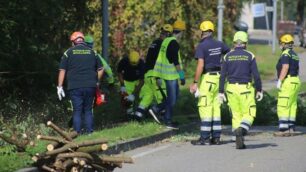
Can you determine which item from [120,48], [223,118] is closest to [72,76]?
[223,118]

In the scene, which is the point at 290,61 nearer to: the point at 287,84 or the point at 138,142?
the point at 287,84

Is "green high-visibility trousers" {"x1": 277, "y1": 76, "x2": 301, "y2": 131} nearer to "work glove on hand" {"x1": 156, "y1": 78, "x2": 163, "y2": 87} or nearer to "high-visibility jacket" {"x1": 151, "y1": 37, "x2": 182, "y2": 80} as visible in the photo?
"high-visibility jacket" {"x1": 151, "y1": 37, "x2": 182, "y2": 80}

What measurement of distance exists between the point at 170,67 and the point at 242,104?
8.12ft

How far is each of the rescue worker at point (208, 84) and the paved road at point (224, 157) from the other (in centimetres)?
39

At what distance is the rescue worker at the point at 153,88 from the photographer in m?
15.1

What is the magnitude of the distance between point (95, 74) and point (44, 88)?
15.0 ft

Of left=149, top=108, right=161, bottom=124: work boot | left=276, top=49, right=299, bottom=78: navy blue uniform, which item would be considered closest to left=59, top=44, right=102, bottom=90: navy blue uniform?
left=149, top=108, right=161, bottom=124: work boot

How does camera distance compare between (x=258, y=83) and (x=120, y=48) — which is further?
(x=120, y=48)

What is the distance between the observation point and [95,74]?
1276cm

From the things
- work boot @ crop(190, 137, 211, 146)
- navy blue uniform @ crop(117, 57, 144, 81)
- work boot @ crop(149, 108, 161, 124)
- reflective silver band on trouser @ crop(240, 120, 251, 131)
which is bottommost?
work boot @ crop(190, 137, 211, 146)

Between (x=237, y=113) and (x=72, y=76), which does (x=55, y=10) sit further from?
(x=237, y=113)

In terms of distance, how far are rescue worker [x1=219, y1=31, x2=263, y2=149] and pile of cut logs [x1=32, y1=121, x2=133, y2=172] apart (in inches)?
160

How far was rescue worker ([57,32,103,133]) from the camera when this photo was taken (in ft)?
41.3

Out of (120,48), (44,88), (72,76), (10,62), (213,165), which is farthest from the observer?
(120,48)
